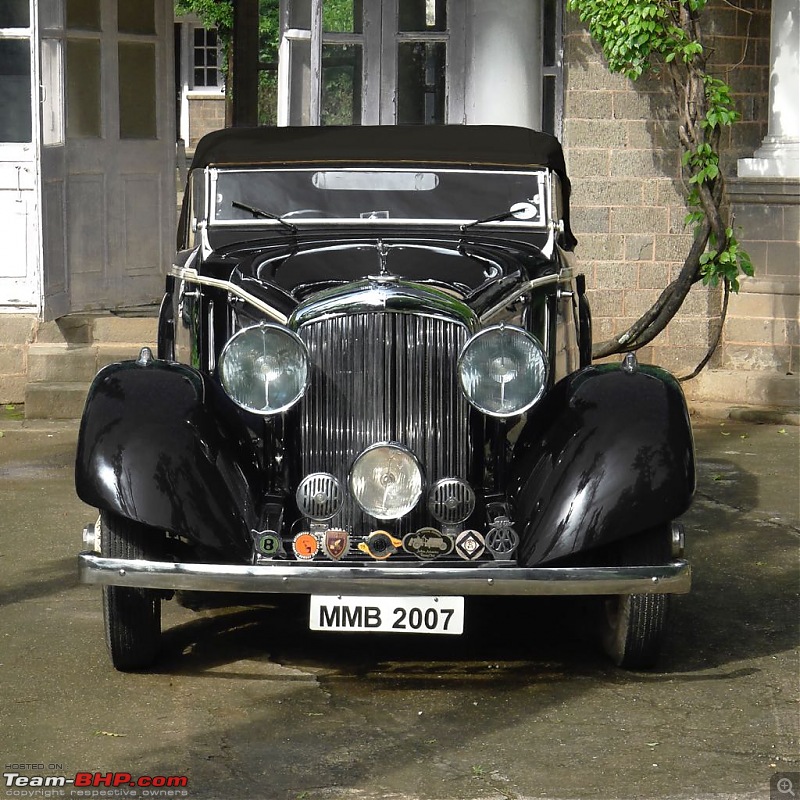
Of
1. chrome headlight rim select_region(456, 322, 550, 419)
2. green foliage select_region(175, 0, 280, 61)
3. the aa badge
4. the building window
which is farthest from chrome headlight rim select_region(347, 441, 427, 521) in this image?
the building window

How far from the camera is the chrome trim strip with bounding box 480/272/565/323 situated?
4789mm

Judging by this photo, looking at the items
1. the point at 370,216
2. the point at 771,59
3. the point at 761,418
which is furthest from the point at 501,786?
the point at 771,59

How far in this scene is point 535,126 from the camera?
387 inches

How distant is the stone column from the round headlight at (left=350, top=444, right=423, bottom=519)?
612 centimetres

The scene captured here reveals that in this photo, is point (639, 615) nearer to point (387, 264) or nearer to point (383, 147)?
point (387, 264)

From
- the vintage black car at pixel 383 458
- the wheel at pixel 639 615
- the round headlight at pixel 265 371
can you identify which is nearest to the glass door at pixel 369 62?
the vintage black car at pixel 383 458

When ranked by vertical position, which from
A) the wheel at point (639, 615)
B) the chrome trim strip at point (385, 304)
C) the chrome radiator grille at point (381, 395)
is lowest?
the wheel at point (639, 615)

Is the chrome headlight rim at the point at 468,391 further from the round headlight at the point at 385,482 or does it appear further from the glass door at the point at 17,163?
the glass door at the point at 17,163

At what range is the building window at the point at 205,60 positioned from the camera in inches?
1196

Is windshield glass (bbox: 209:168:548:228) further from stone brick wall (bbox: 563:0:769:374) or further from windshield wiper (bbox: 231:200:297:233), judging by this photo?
stone brick wall (bbox: 563:0:769:374)

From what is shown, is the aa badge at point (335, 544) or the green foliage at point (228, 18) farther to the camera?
the green foliage at point (228, 18)

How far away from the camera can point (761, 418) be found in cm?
957

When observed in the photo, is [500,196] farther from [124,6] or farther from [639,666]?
[124,6]

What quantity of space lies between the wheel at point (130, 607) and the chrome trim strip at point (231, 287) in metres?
0.81
